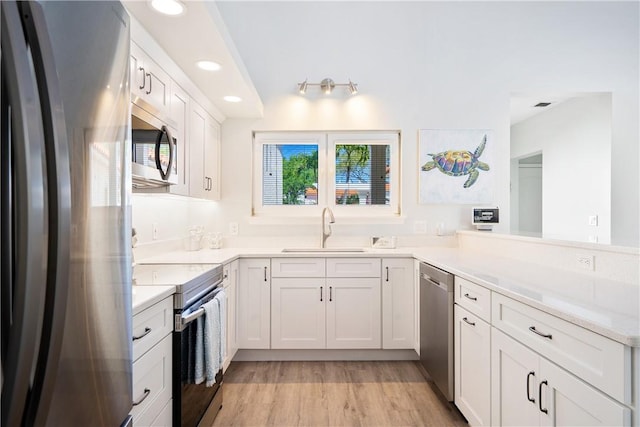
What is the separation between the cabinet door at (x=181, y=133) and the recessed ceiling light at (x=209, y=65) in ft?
0.71

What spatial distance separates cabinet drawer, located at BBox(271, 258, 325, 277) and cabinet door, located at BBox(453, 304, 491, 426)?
3.63 ft

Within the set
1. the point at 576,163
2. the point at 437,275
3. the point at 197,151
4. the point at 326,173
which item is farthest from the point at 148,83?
the point at 576,163

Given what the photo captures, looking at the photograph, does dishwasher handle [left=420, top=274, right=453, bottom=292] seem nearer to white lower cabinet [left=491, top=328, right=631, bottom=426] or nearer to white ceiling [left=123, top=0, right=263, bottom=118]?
white lower cabinet [left=491, top=328, right=631, bottom=426]

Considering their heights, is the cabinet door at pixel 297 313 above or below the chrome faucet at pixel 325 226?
below

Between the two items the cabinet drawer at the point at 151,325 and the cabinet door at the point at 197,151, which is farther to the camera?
the cabinet door at the point at 197,151

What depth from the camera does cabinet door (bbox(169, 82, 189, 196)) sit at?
2119mm

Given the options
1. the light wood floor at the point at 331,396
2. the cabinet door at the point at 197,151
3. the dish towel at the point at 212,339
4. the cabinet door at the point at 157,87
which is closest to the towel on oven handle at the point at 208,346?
the dish towel at the point at 212,339

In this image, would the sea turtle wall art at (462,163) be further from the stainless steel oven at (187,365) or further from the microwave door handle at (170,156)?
the stainless steel oven at (187,365)

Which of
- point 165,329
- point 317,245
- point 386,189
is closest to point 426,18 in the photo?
point 386,189

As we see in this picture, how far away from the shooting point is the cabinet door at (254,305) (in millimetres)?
2621

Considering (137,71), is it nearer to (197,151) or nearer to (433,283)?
(197,151)

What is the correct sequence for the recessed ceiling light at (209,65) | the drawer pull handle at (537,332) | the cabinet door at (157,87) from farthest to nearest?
the recessed ceiling light at (209,65) < the cabinet door at (157,87) < the drawer pull handle at (537,332)

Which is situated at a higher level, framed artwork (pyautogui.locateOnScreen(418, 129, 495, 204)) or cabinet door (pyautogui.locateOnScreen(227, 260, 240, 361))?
framed artwork (pyautogui.locateOnScreen(418, 129, 495, 204))

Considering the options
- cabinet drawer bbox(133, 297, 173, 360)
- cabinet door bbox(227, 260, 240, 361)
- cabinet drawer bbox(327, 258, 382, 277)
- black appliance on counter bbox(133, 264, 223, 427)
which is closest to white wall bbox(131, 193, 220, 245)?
black appliance on counter bbox(133, 264, 223, 427)
